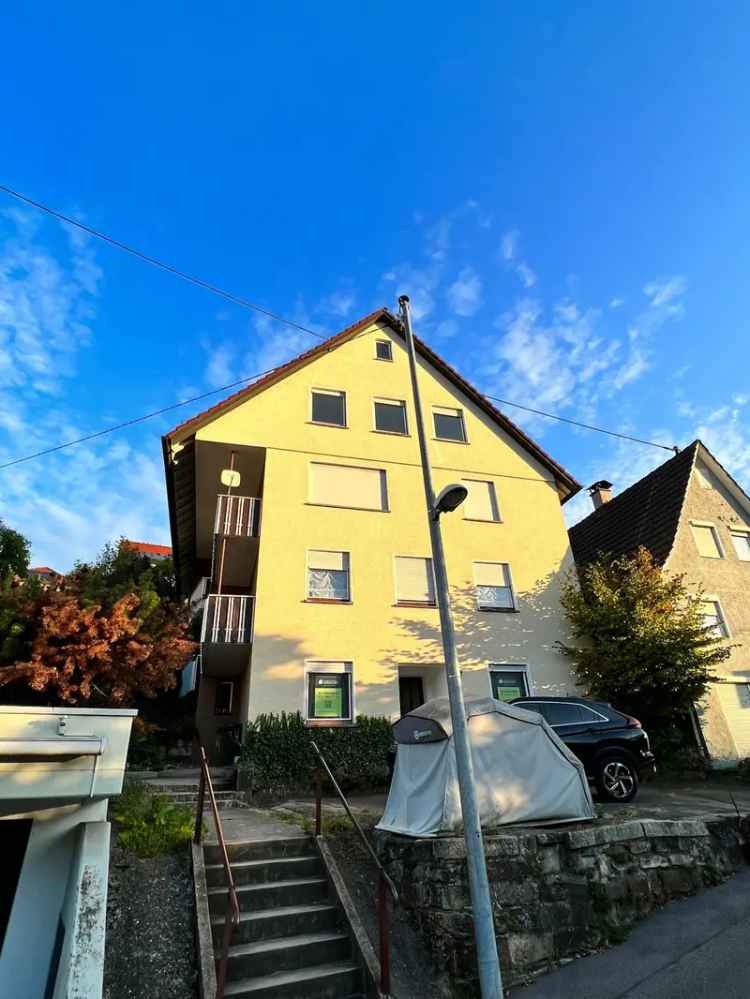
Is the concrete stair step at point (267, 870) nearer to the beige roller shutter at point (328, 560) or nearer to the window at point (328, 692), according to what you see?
the window at point (328, 692)

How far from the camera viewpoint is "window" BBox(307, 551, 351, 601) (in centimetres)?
1443

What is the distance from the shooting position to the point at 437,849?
5742 millimetres

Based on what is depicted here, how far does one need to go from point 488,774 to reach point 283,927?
284 centimetres

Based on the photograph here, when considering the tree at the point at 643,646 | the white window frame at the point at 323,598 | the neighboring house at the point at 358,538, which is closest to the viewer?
the neighboring house at the point at 358,538

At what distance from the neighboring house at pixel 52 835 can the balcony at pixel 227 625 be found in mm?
7097

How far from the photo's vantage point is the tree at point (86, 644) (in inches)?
392

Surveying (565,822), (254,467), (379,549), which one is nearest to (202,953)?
(565,822)

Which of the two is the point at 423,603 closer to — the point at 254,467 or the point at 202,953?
the point at 254,467

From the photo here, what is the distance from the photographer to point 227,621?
13.6 m

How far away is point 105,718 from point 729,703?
16.7 metres

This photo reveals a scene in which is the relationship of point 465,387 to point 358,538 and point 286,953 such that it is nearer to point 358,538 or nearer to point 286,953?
point 358,538

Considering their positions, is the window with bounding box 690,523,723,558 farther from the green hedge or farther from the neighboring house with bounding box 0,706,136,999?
the neighboring house with bounding box 0,706,136,999

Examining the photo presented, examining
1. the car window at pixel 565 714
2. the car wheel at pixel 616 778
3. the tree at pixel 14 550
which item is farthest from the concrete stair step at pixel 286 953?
the tree at pixel 14 550

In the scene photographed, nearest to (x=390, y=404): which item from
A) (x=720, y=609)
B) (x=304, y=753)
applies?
(x=304, y=753)
